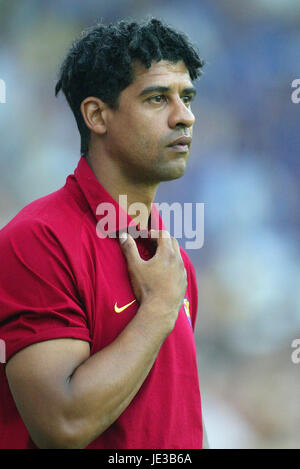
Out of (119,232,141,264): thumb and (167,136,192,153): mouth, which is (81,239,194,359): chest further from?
(167,136,192,153): mouth

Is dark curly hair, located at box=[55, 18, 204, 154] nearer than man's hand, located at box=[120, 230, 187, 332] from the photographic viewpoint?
No

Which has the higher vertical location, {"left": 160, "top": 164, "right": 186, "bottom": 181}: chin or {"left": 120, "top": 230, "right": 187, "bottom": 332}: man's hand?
{"left": 160, "top": 164, "right": 186, "bottom": 181}: chin

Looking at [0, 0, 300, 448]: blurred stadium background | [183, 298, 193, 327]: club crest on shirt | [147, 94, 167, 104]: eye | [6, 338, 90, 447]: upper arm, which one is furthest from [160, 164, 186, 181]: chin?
[0, 0, 300, 448]: blurred stadium background

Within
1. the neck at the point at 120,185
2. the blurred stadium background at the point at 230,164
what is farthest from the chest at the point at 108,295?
the blurred stadium background at the point at 230,164

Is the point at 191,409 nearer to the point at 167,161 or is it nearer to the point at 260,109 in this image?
the point at 167,161

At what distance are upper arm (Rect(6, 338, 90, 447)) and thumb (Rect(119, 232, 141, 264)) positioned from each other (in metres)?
0.19

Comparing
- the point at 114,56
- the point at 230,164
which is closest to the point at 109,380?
the point at 114,56

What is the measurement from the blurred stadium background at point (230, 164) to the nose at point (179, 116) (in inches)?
65.8

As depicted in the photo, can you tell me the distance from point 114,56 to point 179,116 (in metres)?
0.16

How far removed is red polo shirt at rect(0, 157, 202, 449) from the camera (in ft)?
2.63

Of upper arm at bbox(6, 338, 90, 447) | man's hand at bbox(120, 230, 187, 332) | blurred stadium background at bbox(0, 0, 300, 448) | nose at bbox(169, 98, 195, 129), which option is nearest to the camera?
upper arm at bbox(6, 338, 90, 447)

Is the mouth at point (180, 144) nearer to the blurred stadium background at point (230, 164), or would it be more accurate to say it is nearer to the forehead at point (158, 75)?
the forehead at point (158, 75)

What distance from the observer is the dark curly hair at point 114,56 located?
1.00 m

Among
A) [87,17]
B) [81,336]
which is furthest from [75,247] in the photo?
[87,17]
